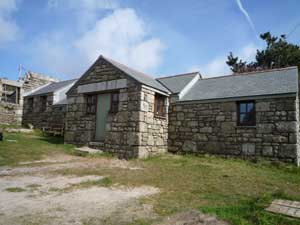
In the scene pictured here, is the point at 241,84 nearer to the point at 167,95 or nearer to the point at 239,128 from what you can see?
the point at 239,128

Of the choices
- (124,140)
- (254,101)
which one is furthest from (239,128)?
(124,140)

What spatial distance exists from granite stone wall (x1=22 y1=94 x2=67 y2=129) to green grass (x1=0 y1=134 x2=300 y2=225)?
598 centimetres

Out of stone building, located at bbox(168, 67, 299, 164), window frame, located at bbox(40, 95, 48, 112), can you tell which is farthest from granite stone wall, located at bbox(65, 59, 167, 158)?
window frame, located at bbox(40, 95, 48, 112)

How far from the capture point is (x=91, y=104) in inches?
459

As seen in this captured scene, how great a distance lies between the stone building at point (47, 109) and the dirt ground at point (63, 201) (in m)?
10.3

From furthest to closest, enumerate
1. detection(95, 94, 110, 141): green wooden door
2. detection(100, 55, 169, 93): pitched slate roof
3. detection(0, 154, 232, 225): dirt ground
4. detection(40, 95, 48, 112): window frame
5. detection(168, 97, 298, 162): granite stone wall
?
1. detection(40, 95, 48, 112): window frame
2. detection(95, 94, 110, 141): green wooden door
3. detection(100, 55, 169, 93): pitched slate roof
4. detection(168, 97, 298, 162): granite stone wall
5. detection(0, 154, 232, 225): dirt ground

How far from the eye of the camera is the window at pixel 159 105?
11.1 m

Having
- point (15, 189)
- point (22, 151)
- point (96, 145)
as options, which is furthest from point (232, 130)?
point (22, 151)

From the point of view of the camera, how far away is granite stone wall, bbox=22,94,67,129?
16219 mm

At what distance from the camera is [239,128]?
32.1 ft

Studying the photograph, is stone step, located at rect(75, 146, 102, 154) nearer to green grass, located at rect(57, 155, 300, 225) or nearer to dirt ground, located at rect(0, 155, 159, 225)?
green grass, located at rect(57, 155, 300, 225)

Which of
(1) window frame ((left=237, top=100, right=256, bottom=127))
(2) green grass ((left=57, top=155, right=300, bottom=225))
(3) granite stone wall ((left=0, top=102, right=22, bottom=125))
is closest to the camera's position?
(2) green grass ((left=57, top=155, right=300, bottom=225))

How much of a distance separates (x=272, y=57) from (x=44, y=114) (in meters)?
23.3

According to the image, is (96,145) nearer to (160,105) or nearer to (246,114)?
(160,105)
